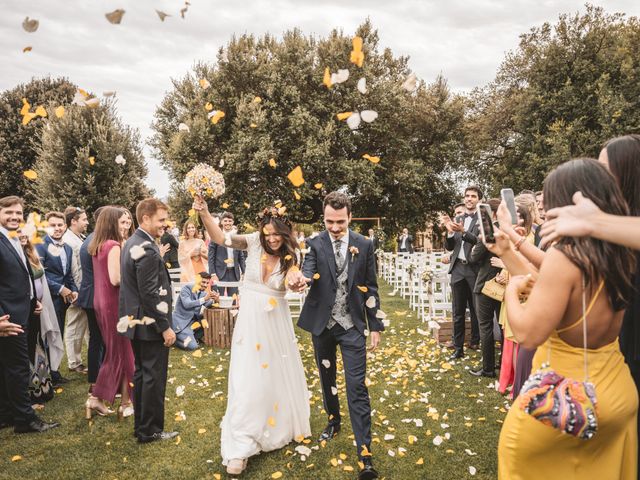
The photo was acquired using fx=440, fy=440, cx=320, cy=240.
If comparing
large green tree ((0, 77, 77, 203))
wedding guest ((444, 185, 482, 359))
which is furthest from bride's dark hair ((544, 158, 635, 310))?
large green tree ((0, 77, 77, 203))

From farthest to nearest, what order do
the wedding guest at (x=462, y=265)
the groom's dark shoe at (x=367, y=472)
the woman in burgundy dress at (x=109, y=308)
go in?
the wedding guest at (x=462, y=265)
the woman in burgundy dress at (x=109, y=308)
the groom's dark shoe at (x=367, y=472)

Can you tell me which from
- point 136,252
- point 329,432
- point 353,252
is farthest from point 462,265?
point 136,252

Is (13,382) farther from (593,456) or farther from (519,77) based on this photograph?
(519,77)

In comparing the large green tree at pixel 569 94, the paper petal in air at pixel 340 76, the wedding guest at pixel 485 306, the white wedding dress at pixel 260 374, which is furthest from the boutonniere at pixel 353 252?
the large green tree at pixel 569 94

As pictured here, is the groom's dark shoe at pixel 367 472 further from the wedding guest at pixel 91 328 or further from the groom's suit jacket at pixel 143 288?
the wedding guest at pixel 91 328

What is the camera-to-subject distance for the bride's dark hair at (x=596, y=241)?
179 centimetres

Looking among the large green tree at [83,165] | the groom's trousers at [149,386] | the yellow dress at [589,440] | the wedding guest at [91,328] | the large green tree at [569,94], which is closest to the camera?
the yellow dress at [589,440]

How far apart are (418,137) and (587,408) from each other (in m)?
27.4

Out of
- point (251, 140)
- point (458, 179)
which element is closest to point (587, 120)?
point (458, 179)

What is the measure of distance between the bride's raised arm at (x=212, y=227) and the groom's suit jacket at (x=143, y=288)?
72 centimetres

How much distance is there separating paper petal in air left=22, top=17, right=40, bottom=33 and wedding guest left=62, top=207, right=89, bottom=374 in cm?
462

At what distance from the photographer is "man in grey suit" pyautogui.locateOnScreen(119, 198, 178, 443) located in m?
4.24

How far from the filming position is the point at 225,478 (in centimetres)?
379

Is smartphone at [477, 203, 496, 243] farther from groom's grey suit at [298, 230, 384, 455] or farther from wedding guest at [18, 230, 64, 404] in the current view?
wedding guest at [18, 230, 64, 404]
